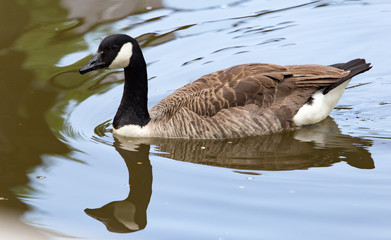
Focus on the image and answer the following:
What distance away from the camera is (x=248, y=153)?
9.90 meters

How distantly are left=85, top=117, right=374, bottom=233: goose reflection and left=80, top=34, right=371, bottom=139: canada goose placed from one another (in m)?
0.19

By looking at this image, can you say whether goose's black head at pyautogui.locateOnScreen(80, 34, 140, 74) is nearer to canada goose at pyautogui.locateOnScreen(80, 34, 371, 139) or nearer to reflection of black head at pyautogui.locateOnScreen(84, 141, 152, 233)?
canada goose at pyautogui.locateOnScreen(80, 34, 371, 139)

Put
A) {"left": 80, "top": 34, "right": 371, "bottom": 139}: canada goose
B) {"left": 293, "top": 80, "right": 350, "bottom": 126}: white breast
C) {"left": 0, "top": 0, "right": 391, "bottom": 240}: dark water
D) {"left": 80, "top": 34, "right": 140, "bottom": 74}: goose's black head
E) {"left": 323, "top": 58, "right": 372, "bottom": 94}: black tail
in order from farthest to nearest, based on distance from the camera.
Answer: {"left": 293, "top": 80, "right": 350, "bottom": 126}: white breast
{"left": 323, "top": 58, "right": 372, "bottom": 94}: black tail
{"left": 80, "top": 34, "right": 371, "bottom": 139}: canada goose
{"left": 80, "top": 34, "right": 140, "bottom": 74}: goose's black head
{"left": 0, "top": 0, "right": 391, "bottom": 240}: dark water

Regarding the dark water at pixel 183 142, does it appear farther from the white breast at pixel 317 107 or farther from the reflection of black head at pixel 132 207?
the white breast at pixel 317 107

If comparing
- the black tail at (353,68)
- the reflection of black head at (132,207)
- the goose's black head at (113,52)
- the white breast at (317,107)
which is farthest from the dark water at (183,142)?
the goose's black head at (113,52)

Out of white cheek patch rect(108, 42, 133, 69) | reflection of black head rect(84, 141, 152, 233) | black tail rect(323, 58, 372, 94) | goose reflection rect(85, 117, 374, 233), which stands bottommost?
goose reflection rect(85, 117, 374, 233)

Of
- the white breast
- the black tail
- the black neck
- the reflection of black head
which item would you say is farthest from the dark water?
the black tail

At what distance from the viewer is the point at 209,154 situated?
32.6ft

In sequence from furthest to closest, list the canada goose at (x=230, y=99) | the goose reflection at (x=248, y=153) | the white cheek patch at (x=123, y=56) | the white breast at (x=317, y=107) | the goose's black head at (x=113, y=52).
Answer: the white breast at (x=317, y=107) → the canada goose at (x=230, y=99) → the white cheek patch at (x=123, y=56) → the goose's black head at (x=113, y=52) → the goose reflection at (x=248, y=153)

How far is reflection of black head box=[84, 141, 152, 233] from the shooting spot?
7.84 meters

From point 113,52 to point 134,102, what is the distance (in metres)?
0.93

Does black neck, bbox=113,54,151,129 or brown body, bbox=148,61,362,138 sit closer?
brown body, bbox=148,61,362,138

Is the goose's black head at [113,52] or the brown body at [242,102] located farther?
the brown body at [242,102]

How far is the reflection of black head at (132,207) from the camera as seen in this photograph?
7840 mm
